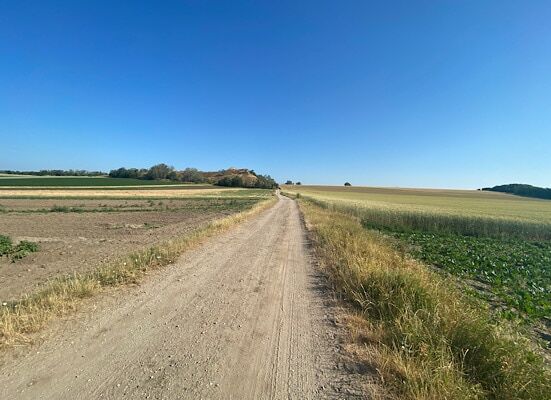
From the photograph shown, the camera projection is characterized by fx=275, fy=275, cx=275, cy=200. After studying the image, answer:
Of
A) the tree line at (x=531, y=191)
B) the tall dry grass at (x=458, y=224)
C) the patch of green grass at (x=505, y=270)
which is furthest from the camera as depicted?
the tree line at (x=531, y=191)

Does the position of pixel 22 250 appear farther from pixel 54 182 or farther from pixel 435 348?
pixel 54 182

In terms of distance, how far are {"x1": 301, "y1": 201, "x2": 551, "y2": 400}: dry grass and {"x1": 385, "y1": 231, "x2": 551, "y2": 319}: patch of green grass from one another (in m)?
2.67

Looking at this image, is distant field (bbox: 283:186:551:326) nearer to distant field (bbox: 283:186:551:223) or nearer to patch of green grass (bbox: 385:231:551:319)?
patch of green grass (bbox: 385:231:551:319)

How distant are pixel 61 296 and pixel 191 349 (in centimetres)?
344

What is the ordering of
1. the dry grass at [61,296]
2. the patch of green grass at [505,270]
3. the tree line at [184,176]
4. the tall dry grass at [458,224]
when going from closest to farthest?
the dry grass at [61,296]
the patch of green grass at [505,270]
the tall dry grass at [458,224]
the tree line at [184,176]

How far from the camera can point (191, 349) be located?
13.7 feet

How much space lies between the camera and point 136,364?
12.3 feet

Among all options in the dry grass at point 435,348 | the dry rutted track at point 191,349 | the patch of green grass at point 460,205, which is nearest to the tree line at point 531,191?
the patch of green grass at point 460,205

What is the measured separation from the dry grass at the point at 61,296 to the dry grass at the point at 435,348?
5275 millimetres

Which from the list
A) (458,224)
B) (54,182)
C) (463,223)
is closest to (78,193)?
(54,182)

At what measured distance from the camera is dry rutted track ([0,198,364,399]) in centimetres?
330

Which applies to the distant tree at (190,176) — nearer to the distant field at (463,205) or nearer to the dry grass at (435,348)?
the distant field at (463,205)

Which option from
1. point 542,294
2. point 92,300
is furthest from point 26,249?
point 542,294

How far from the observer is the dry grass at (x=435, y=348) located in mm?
3148
